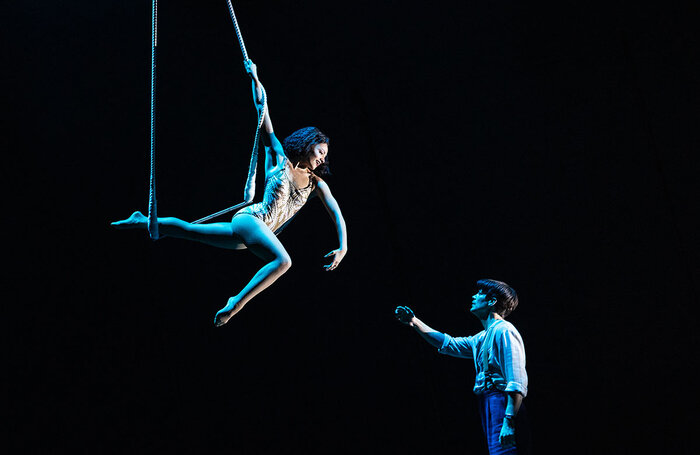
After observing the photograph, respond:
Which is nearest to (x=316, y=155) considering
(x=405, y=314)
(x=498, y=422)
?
(x=405, y=314)

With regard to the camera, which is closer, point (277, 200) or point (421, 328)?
point (277, 200)

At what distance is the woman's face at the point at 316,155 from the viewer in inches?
114

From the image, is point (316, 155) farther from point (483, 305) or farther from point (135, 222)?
point (483, 305)

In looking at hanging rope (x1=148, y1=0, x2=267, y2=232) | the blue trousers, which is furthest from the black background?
hanging rope (x1=148, y1=0, x2=267, y2=232)

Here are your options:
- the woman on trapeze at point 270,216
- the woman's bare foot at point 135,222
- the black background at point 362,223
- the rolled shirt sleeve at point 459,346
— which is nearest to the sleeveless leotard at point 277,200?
the woman on trapeze at point 270,216

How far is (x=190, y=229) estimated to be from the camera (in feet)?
8.99

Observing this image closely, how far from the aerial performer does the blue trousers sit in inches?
38.3

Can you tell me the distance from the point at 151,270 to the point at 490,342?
2188mm

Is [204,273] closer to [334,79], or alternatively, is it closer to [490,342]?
[334,79]

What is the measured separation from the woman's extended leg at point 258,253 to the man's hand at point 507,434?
3.92ft

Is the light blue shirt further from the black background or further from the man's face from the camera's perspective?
the black background

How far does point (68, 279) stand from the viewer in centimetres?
393

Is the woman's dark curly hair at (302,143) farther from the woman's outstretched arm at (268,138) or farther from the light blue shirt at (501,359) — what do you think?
the light blue shirt at (501,359)

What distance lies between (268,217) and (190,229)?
337 mm
